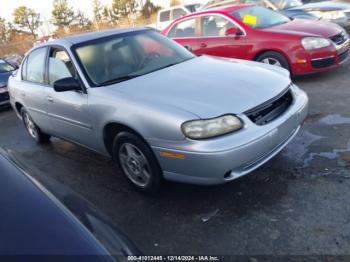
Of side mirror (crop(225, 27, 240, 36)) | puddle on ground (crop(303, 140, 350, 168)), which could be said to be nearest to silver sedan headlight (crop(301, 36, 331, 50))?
side mirror (crop(225, 27, 240, 36))

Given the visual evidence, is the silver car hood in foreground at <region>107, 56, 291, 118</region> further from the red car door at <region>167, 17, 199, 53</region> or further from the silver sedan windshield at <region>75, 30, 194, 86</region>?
the red car door at <region>167, 17, 199, 53</region>

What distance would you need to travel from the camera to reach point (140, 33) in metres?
4.54

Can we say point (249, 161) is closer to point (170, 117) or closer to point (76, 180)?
point (170, 117)

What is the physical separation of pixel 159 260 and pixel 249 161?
1.06 metres

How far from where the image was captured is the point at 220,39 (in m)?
7.20

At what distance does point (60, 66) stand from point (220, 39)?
3.82 m

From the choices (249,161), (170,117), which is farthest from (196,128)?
(249,161)

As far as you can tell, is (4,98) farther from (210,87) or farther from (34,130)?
(210,87)

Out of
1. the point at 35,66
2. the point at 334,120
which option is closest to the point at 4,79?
the point at 35,66

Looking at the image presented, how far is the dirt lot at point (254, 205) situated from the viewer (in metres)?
2.74

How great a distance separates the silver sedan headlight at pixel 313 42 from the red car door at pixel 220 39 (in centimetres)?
105

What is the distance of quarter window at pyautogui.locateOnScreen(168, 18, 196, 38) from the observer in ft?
25.5

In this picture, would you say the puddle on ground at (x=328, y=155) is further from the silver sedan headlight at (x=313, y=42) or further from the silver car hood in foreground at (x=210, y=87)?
the silver sedan headlight at (x=313, y=42)

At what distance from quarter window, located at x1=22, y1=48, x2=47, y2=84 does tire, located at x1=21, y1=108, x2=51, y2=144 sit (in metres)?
0.67
